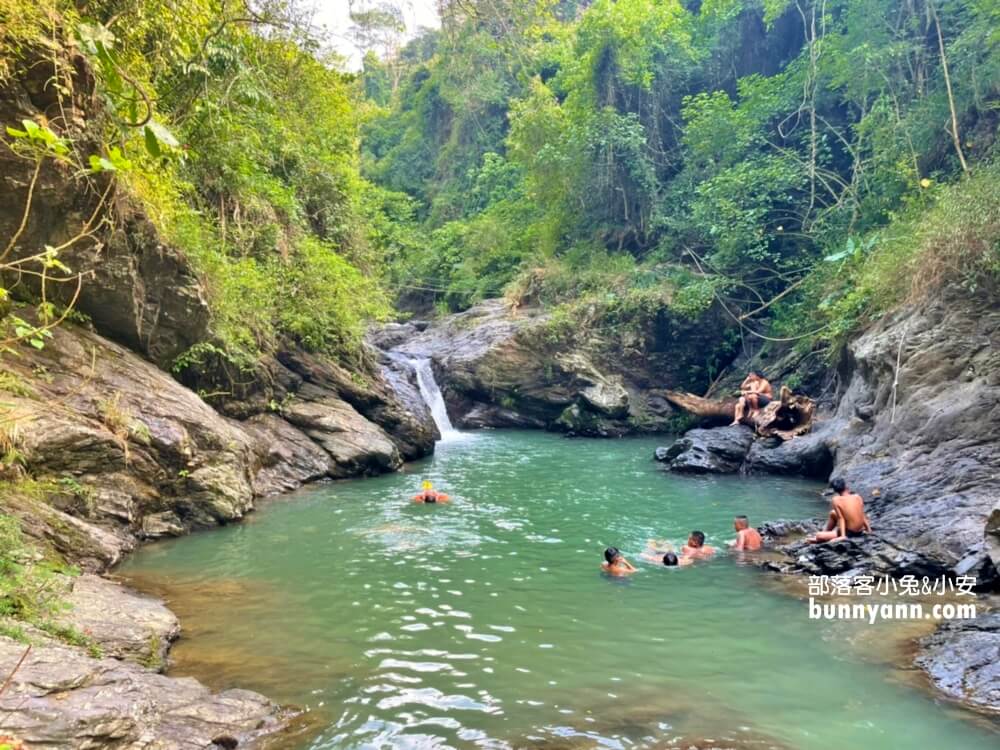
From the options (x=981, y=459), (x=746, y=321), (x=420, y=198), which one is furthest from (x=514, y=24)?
(x=420, y=198)

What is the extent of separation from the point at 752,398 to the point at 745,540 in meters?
8.35

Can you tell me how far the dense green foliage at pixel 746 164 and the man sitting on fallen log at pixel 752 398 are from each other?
1829mm

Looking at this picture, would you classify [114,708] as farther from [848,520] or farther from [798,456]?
[798,456]

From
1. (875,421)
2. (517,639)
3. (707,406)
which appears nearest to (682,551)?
(517,639)

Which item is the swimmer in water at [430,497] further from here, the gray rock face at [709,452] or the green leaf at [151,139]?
the green leaf at [151,139]

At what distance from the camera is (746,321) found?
21.0 metres

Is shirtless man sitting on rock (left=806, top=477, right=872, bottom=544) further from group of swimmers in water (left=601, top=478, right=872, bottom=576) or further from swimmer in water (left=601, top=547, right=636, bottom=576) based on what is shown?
swimmer in water (left=601, top=547, right=636, bottom=576)

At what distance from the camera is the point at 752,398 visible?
16578 millimetres

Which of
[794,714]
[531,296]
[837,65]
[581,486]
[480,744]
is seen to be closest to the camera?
[480,744]

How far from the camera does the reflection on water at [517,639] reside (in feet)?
15.0

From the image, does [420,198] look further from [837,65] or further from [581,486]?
[581,486]

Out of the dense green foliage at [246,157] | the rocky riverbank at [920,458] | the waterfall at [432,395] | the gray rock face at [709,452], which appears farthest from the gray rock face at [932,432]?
the waterfall at [432,395]

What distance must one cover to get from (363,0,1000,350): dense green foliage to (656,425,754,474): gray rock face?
3138 millimetres

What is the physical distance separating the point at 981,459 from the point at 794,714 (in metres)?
6.23
